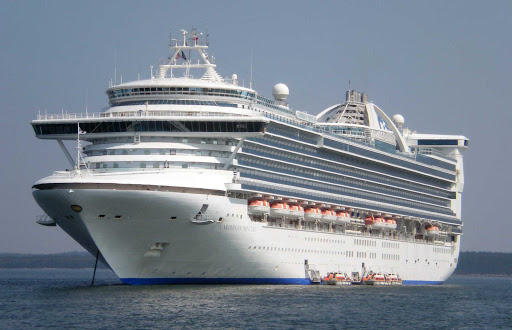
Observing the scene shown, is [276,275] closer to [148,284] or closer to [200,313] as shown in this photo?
[148,284]

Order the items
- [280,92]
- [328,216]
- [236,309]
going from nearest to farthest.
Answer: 1. [236,309]
2. [328,216]
3. [280,92]

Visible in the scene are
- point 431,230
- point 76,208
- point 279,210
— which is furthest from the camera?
point 431,230

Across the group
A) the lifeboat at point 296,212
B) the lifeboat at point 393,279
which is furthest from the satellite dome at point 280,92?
the lifeboat at point 393,279

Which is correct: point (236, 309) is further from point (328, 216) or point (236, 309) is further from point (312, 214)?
point (328, 216)

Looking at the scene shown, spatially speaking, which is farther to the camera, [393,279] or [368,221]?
[393,279]

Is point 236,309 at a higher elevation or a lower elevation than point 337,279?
lower

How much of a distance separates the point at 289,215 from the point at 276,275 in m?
4.55

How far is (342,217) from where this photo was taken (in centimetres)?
7388

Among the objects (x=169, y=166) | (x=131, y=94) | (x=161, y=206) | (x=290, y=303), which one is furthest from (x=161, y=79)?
(x=290, y=303)

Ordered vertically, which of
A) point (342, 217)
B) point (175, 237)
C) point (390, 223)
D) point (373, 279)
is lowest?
point (373, 279)

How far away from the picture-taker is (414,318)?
165 ft

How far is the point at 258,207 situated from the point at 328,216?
11005mm

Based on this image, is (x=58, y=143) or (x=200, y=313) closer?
(x=200, y=313)

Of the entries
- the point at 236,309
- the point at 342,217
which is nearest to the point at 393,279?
the point at 342,217
